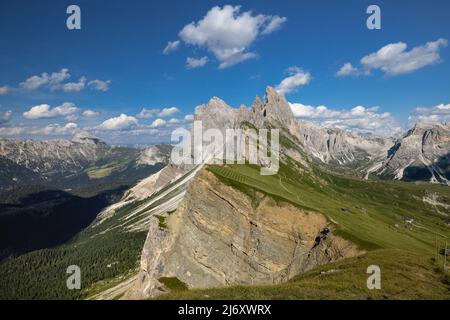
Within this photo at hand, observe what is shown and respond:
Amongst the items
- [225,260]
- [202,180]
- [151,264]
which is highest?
[202,180]

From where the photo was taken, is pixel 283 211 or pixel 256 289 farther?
pixel 283 211

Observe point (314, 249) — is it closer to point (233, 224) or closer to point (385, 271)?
point (233, 224)

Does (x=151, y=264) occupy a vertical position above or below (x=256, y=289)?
below
